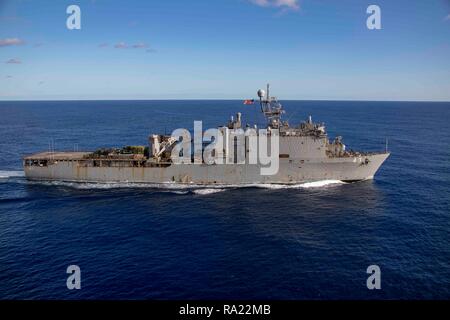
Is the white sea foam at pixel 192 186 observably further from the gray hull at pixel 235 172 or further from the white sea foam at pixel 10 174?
the white sea foam at pixel 10 174

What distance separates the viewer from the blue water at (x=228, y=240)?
25844 mm

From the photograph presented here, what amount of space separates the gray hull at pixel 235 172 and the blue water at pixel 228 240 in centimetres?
212

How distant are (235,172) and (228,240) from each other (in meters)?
17.9

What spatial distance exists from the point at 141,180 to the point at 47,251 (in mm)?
22010

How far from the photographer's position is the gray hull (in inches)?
1981

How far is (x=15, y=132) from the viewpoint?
106m

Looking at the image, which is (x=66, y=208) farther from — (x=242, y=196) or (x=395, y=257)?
(x=395, y=257)

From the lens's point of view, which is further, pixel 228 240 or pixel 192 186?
pixel 192 186

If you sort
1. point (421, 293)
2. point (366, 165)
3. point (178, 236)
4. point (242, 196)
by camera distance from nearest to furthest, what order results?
1. point (421, 293)
2. point (178, 236)
3. point (242, 196)
4. point (366, 165)

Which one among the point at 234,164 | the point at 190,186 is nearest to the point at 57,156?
the point at 190,186

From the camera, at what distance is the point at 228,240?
110 feet

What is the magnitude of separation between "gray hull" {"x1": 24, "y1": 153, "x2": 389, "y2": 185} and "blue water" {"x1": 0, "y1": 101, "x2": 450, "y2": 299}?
2.12 metres

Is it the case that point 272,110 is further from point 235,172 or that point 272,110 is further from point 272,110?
point 235,172
